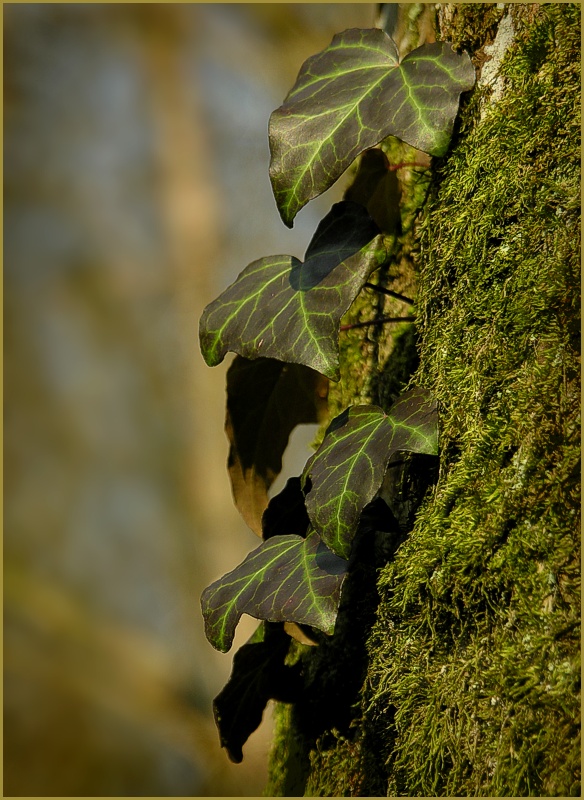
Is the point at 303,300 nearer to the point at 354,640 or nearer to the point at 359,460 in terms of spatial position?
the point at 359,460

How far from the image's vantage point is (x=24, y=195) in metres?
3.02

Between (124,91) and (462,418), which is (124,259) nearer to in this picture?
(124,91)

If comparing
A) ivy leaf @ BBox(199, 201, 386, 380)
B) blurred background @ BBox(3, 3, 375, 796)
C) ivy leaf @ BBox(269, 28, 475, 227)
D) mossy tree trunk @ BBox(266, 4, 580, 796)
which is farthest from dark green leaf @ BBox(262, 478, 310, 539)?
blurred background @ BBox(3, 3, 375, 796)

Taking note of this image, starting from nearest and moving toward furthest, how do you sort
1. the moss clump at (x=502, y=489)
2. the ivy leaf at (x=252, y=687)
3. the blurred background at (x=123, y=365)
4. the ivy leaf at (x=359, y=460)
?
the moss clump at (x=502, y=489), the ivy leaf at (x=359, y=460), the ivy leaf at (x=252, y=687), the blurred background at (x=123, y=365)

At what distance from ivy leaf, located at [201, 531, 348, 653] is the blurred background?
1.74 m

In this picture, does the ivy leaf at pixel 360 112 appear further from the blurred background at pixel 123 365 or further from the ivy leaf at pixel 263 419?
the blurred background at pixel 123 365

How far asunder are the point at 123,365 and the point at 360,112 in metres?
2.18

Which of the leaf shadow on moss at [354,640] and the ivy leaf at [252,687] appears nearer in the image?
the leaf shadow on moss at [354,640]

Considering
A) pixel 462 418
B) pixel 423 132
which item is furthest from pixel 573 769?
pixel 423 132

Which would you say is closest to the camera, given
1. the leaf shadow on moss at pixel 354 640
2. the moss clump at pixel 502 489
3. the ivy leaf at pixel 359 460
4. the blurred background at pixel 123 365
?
the moss clump at pixel 502 489

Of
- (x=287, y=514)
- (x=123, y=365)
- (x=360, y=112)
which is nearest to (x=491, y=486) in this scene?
(x=287, y=514)

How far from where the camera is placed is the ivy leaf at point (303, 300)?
0.84m

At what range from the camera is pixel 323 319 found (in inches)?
33.3

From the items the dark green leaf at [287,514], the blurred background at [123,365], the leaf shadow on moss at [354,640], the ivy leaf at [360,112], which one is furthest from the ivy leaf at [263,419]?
the blurred background at [123,365]
